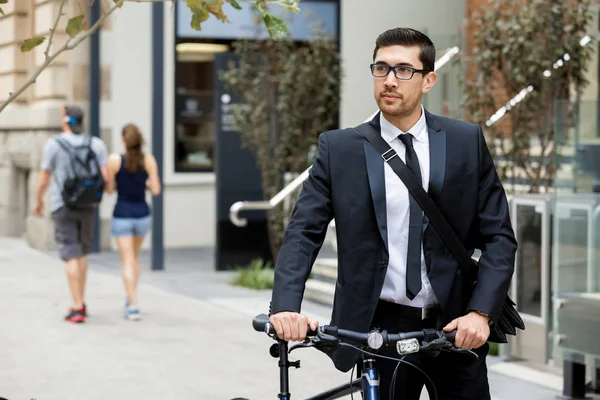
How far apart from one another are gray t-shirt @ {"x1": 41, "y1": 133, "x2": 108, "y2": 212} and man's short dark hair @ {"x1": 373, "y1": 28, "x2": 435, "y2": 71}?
23.9 feet

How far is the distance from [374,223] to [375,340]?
468 millimetres

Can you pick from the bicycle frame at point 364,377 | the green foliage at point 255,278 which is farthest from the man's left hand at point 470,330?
the green foliage at point 255,278

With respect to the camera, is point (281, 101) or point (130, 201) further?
point (281, 101)

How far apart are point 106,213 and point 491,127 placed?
7.97 m

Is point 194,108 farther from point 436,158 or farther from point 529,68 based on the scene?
point 436,158

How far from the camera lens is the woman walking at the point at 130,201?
1029cm

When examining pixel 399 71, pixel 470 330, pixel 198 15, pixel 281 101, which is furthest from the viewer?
pixel 281 101

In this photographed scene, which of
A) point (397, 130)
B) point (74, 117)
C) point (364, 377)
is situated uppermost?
point (74, 117)

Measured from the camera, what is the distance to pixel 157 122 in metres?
14.3

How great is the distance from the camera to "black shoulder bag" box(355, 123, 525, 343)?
3510 millimetres

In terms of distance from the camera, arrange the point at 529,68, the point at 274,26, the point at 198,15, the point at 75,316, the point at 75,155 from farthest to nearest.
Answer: the point at 75,155 → the point at 75,316 → the point at 529,68 → the point at 198,15 → the point at 274,26

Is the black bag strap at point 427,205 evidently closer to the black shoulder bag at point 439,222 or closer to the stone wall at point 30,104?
the black shoulder bag at point 439,222

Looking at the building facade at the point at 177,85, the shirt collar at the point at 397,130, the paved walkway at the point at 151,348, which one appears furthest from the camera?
the building facade at the point at 177,85

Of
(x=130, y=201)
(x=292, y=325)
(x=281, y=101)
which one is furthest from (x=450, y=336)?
(x=281, y=101)
